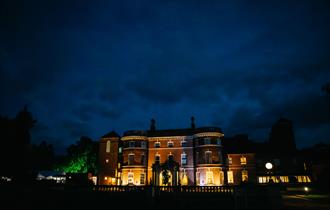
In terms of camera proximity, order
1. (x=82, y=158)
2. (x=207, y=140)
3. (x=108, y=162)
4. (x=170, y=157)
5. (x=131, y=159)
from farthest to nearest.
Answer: (x=82, y=158), (x=108, y=162), (x=131, y=159), (x=207, y=140), (x=170, y=157)

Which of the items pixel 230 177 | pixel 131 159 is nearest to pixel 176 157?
pixel 131 159

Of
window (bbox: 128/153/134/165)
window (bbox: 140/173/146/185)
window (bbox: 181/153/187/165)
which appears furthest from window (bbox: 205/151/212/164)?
window (bbox: 128/153/134/165)

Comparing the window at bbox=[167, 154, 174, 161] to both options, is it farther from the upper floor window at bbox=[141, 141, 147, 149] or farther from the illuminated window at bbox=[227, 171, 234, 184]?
the illuminated window at bbox=[227, 171, 234, 184]

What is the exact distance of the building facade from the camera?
141 feet

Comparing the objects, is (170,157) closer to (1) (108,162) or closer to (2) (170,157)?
(2) (170,157)

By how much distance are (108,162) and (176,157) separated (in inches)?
515

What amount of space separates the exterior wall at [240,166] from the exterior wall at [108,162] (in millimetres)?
21823

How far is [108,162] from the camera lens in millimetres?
47188

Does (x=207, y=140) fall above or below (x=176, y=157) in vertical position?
above

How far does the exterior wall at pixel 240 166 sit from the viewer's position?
45.8 m

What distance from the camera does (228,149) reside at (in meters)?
48.5

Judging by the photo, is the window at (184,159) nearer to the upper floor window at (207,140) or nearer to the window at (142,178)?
the upper floor window at (207,140)

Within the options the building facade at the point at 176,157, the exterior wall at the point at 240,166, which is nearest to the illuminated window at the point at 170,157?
the building facade at the point at 176,157

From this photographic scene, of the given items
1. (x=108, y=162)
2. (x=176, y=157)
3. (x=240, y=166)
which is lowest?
(x=240, y=166)
